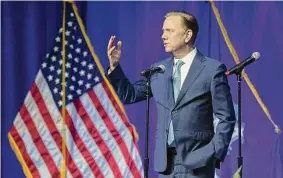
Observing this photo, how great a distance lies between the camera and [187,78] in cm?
261

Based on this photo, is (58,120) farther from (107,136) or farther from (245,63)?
(245,63)

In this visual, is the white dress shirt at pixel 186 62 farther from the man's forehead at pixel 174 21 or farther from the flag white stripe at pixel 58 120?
the flag white stripe at pixel 58 120

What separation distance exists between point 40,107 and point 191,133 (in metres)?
2.14

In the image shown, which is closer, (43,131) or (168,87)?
(168,87)

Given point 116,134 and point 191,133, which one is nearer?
point 191,133

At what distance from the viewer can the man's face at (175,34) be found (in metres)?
2.67

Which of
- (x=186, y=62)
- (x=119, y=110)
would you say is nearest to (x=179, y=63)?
(x=186, y=62)

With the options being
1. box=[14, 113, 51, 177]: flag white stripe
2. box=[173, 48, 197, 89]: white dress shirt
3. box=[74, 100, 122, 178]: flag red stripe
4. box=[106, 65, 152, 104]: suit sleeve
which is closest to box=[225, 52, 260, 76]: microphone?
box=[173, 48, 197, 89]: white dress shirt

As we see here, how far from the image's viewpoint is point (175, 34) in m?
2.67

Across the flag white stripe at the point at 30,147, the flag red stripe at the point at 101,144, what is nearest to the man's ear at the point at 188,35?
the flag red stripe at the point at 101,144

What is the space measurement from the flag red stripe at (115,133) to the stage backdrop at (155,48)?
131 mm

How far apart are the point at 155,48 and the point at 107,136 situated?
0.73 m

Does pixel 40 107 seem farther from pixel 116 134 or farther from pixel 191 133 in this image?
pixel 191 133

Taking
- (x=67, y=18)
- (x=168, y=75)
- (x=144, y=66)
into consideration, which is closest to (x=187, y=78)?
(x=168, y=75)
